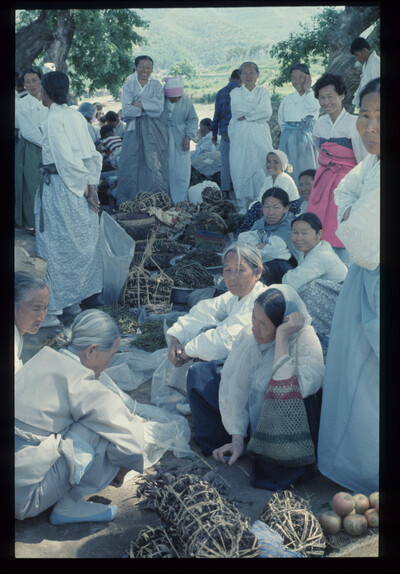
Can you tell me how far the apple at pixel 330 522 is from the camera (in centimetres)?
272

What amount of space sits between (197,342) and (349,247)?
1125 mm

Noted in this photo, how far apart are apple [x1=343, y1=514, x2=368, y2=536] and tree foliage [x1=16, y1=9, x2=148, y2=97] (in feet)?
48.9

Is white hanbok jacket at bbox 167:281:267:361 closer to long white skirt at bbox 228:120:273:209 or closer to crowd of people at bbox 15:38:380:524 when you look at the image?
crowd of people at bbox 15:38:380:524

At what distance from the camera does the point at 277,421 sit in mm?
2967

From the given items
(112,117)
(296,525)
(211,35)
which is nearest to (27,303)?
(296,525)

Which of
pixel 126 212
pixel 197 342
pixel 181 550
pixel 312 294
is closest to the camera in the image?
pixel 181 550

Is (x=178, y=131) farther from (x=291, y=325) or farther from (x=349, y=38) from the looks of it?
(x=291, y=325)

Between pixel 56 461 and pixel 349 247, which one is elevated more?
pixel 349 247

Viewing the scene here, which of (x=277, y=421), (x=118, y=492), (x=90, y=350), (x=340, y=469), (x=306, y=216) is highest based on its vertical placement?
(x=306, y=216)

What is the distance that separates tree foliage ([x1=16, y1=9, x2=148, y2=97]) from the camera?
1558 cm

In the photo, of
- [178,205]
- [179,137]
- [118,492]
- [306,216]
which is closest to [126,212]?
[178,205]

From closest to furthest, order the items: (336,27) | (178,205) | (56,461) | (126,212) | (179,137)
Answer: (56,461) < (126,212) < (178,205) < (179,137) < (336,27)

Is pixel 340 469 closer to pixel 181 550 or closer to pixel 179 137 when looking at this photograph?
pixel 181 550

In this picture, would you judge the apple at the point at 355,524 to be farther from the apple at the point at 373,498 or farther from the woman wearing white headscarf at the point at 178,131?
the woman wearing white headscarf at the point at 178,131
